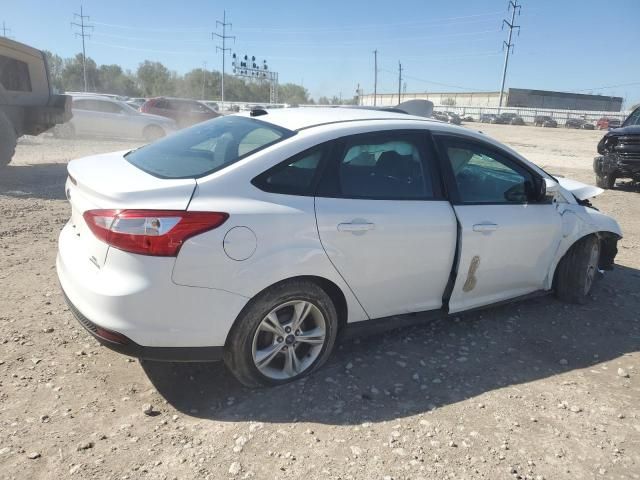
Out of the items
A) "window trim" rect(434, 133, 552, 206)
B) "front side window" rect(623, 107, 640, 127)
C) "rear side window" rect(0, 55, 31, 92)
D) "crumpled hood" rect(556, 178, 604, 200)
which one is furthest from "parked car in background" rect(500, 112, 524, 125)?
"window trim" rect(434, 133, 552, 206)

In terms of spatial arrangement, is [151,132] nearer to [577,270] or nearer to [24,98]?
[24,98]

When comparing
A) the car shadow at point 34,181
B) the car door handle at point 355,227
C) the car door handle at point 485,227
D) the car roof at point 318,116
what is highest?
the car roof at point 318,116

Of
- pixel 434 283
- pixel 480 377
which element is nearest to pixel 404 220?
pixel 434 283

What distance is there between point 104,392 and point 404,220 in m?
2.10

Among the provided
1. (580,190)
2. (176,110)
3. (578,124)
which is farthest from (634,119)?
(578,124)

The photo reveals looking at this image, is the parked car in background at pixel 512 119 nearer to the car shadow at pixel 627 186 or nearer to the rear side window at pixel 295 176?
the car shadow at pixel 627 186

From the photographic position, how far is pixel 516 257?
392 cm

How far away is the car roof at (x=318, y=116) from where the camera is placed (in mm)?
3303

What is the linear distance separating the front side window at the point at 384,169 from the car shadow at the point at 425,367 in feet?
3.74

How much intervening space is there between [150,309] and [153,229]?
40 cm

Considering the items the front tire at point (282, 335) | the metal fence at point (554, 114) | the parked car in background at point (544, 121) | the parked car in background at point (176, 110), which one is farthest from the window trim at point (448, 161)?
the metal fence at point (554, 114)

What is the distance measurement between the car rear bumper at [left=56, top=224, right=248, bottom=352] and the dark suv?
10826 millimetres

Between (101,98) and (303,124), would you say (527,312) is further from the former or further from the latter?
(101,98)

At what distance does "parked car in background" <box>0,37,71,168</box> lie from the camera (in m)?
9.40
